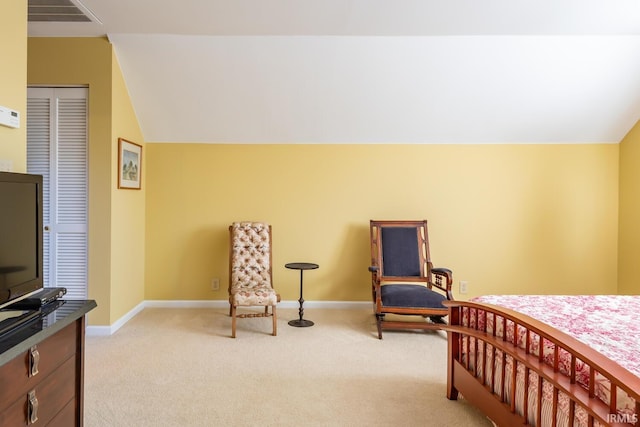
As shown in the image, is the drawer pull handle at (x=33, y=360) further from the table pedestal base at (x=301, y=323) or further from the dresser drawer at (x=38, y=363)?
the table pedestal base at (x=301, y=323)

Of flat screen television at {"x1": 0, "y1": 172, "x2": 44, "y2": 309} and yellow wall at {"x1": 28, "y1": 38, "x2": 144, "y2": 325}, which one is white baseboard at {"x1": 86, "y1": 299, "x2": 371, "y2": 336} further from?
flat screen television at {"x1": 0, "y1": 172, "x2": 44, "y2": 309}

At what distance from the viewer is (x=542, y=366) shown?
1.92m

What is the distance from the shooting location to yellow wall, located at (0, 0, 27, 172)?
7.59ft

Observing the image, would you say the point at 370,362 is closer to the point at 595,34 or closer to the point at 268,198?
the point at 268,198

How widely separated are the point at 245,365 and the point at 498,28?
12.5 ft

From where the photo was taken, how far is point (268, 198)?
5129mm

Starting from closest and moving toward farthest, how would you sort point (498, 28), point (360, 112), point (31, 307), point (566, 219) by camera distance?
point (31, 307)
point (498, 28)
point (360, 112)
point (566, 219)

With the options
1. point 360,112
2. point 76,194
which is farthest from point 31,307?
point 360,112

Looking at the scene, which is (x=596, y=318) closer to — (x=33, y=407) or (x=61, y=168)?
(x=33, y=407)

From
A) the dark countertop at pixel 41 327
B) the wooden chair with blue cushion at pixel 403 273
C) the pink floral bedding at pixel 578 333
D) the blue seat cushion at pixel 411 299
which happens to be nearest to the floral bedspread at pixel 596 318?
the pink floral bedding at pixel 578 333

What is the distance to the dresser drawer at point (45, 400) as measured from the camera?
64.1 inches

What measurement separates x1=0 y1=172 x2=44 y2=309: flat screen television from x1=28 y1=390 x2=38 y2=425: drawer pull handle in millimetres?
456

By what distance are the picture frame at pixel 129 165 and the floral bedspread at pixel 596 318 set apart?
143 inches
